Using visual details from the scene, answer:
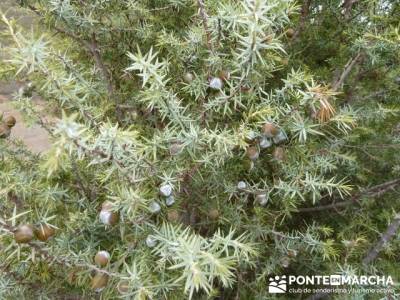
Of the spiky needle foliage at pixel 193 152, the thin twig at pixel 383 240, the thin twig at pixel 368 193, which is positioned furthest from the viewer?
the thin twig at pixel 368 193

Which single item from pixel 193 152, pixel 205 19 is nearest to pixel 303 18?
pixel 205 19

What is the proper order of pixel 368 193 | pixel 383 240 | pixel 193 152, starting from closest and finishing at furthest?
pixel 193 152, pixel 383 240, pixel 368 193

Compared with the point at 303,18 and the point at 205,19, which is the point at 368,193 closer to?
the point at 303,18

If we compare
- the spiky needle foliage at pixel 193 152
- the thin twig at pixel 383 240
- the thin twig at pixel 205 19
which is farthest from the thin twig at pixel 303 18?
the thin twig at pixel 383 240

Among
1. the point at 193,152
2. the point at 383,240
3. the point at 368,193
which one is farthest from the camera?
the point at 368,193

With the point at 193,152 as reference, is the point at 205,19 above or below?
above

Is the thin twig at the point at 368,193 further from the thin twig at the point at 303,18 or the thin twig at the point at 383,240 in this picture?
the thin twig at the point at 303,18

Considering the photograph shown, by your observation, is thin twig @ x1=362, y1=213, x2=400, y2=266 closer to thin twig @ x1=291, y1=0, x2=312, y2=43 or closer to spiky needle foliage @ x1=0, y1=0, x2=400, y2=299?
spiky needle foliage @ x1=0, y1=0, x2=400, y2=299

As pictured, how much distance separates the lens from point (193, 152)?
86 cm

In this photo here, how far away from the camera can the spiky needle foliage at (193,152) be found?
2.56 ft

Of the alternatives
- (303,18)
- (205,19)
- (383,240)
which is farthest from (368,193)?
(205,19)

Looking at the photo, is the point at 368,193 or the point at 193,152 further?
the point at 368,193

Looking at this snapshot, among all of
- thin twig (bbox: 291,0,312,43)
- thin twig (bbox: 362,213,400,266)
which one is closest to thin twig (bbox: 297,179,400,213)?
thin twig (bbox: 362,213,400,266)

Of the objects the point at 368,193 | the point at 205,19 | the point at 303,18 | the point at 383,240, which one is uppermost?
the point at 303,18
